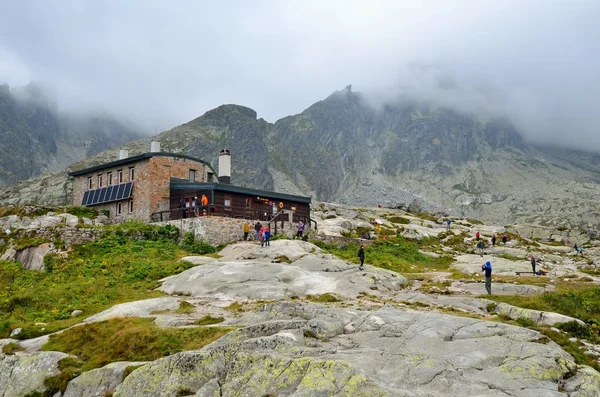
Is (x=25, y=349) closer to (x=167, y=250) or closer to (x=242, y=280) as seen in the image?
(x=242, y=280)

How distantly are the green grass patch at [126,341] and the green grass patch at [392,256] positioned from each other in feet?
84.8

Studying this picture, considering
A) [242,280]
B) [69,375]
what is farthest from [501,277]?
[69,375]

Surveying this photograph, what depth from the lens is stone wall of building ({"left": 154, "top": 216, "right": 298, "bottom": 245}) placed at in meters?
44.2

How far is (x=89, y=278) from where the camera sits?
32.8 m

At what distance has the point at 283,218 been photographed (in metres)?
53.5

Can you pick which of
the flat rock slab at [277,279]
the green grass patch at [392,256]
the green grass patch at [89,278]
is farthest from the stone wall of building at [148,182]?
the flat rock slab at [277,279]

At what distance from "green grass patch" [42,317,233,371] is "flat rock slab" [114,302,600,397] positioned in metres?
2.05

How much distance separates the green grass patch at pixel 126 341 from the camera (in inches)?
686

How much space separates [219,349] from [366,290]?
52.9ft

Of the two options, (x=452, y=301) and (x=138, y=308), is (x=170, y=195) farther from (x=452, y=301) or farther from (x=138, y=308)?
(x=452, y=301)

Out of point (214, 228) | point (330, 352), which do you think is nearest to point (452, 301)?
point (330, 352)

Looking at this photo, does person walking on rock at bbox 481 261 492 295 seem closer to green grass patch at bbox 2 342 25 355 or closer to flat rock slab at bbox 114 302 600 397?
flat rock slab at bbox 114 302 600 397

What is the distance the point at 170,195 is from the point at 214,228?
9.06 metres

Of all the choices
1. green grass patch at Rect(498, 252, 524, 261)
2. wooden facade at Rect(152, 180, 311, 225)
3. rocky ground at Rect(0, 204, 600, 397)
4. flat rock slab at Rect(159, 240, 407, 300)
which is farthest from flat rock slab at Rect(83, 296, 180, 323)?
green grass patch at Rect(498, 252, 524, 261)
